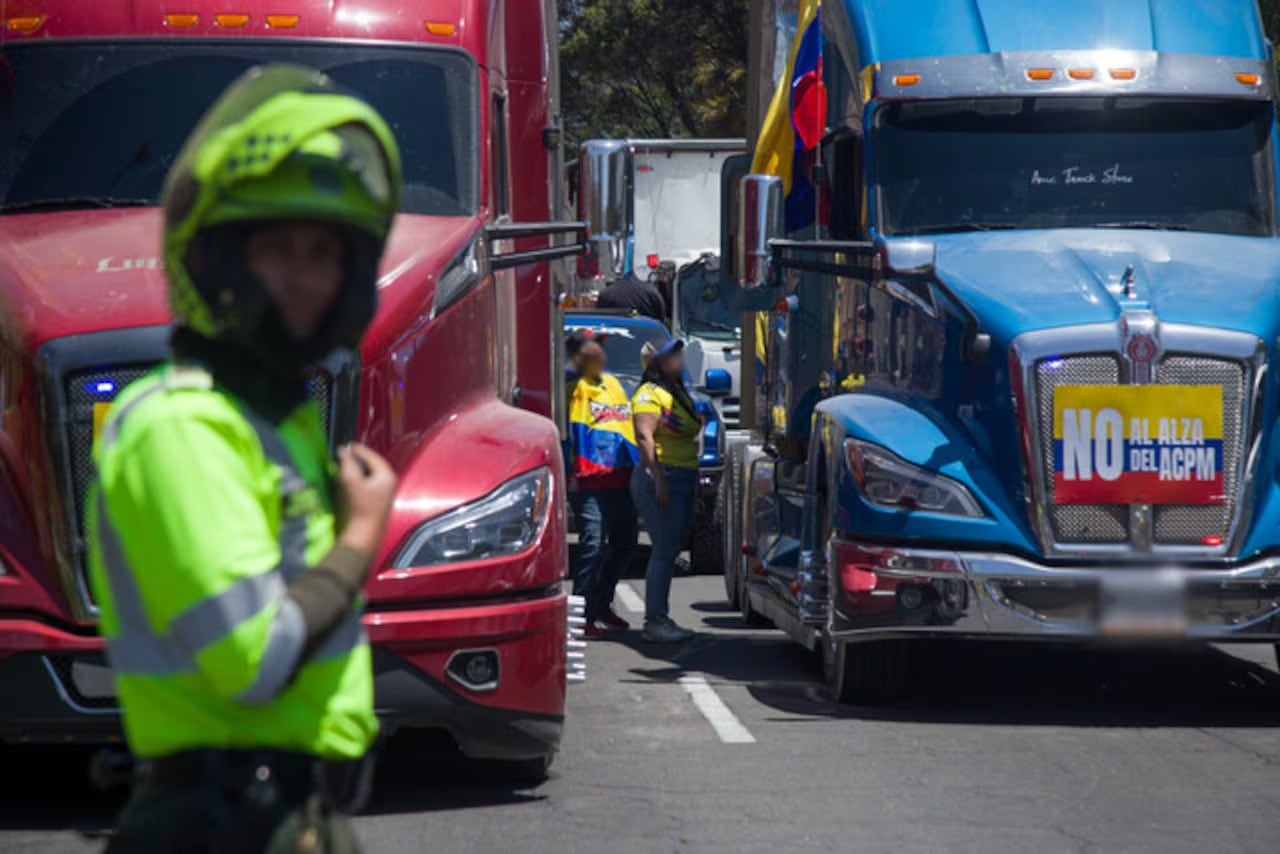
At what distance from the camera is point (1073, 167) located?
995cm

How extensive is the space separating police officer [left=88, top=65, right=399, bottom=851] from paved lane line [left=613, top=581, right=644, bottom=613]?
11267 millimetres

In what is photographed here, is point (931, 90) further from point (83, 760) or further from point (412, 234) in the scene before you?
point (83, 760)

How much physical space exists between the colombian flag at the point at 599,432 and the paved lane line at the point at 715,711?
2125 mm

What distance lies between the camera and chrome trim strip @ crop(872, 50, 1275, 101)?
985 cm

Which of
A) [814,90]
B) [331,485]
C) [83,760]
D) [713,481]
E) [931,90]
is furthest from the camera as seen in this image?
[713,481]

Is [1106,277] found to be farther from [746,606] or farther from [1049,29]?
[746,606]

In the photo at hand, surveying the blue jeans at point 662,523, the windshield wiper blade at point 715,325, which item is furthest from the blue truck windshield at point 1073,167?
the windshield wiper blade at point 715,325

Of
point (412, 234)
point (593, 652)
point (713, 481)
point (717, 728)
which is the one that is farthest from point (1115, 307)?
point (713, 481)

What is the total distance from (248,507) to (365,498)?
0.75 feet

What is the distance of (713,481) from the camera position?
653 inches

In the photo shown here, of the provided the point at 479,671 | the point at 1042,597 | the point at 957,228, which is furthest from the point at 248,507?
the point at 957,228

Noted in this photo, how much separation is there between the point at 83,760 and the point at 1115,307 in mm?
4599

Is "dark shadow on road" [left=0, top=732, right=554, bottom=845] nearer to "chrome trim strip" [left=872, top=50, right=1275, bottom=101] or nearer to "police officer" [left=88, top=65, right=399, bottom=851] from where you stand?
"chrome trim strip" [left=872, top=50, right=1275, bottom=101]

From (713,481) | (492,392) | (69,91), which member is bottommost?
(713,481)
